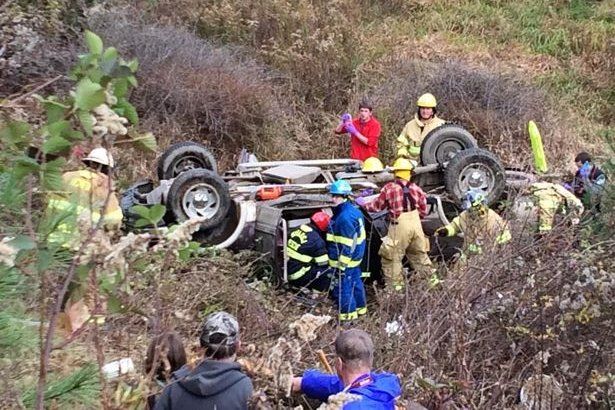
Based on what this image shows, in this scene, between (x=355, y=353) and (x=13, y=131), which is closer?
(x=13, y=131)

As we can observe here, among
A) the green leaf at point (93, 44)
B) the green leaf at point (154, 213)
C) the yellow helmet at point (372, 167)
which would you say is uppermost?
the green leaf at point (93, 44)

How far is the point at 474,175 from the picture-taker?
25.8 feet

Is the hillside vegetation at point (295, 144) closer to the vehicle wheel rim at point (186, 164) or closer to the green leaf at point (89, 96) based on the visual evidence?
the green leaf at point (89, 96)

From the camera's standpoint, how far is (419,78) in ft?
43.4

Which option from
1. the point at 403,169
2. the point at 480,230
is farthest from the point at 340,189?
the point at 480,230

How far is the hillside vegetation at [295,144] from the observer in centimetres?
194

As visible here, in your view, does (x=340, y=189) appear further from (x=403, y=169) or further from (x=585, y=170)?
(x=585, y=170)

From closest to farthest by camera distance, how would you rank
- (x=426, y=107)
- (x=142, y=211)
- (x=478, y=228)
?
(x=142, y=211) < (x=478, y=228) < (x=426, y=107)

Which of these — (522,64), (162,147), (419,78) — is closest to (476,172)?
(162,147)

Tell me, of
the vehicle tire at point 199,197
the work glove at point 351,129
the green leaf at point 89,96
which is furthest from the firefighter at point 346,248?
the green leaf at point 89,96

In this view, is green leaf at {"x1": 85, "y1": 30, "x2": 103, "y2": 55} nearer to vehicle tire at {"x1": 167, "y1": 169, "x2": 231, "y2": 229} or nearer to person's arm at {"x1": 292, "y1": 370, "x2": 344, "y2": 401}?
person's arm at {"x1": 292, "y1": 370, "x2": 344, "y2": 401}

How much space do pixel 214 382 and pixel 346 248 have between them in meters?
3.47

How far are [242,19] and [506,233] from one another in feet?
29.5

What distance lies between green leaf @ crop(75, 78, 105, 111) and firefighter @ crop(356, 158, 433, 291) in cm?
550
